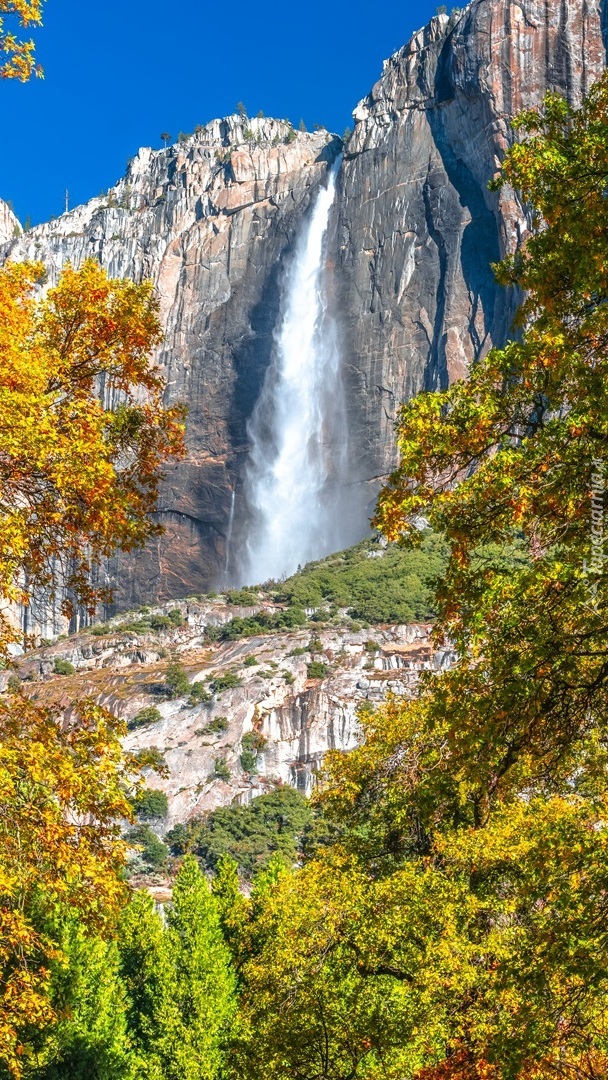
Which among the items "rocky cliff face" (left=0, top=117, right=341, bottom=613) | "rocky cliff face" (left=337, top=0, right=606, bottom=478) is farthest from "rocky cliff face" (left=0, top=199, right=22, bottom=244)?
"rocky cliff face" (left=337, top=0, right=606, bottom=478)

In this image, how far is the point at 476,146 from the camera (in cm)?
10325

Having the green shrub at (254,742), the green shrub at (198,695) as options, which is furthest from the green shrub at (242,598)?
the green shrub at (254,742)

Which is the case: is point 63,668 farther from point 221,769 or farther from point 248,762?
point 248,762

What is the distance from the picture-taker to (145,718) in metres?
75.9

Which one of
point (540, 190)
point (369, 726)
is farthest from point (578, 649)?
point (369, 726)

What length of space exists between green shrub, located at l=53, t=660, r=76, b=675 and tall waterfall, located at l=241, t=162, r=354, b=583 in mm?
26097

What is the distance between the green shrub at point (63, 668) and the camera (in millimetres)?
90250

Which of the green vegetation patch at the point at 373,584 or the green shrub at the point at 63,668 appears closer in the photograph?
the green vegetation patch at the point at 373,584

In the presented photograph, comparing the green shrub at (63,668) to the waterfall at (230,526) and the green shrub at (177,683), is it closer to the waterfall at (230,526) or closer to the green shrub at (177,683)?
the green shrub at (177,683)

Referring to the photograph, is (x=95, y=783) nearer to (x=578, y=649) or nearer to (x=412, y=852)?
(x=578, y=649)

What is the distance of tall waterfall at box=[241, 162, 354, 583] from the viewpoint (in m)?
110

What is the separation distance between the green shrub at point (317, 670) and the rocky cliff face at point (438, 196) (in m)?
31.6

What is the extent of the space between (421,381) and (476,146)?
22230 millimetres

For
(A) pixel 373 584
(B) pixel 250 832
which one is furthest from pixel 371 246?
(B) pixel 250 832
